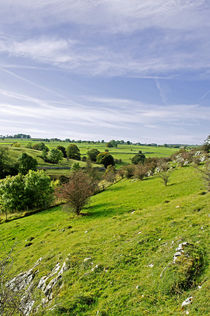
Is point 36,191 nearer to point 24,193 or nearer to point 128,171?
point 24,193

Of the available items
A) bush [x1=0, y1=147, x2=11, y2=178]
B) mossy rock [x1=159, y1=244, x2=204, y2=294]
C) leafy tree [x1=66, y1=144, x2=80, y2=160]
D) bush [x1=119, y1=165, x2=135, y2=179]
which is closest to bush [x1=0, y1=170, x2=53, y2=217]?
bush [x1=119, y1=165, x2=135, y2=179]

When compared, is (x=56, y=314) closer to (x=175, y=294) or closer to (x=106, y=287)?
(x=106, y=287)

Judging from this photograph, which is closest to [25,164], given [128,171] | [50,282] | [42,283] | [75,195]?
[128,171]

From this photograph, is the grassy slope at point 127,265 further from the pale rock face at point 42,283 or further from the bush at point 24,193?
the bush at point 24,193

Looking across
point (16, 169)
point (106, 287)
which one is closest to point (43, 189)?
point (106, 287)

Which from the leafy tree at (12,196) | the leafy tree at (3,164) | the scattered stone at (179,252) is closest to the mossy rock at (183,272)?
Result: the scattered stone at (179,252)

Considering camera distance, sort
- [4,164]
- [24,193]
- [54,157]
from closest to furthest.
→ [24,193] < [4,164] < [54,157]

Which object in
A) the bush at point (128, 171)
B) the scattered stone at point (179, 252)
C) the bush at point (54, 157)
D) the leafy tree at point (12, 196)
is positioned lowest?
the leafy tree at point (12, 196)

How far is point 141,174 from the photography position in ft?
172

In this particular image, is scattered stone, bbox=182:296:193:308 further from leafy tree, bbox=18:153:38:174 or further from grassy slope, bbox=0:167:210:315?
leafy tree, bbox=18:153:38:174

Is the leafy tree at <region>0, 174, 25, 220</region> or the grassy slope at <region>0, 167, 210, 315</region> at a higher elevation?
the grassy slope at <region>0, 167, 210, 315</region>

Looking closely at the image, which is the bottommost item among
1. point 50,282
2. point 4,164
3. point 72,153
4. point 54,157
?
point 50,282

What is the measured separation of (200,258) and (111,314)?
529 centimetres

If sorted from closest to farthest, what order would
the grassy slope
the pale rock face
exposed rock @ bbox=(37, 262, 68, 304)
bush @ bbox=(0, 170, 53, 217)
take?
the grassy slope < the pale rock face < exposed rock @ bbox=(37, 262, 68, 304) < bush @ bbox=(0, 170, 53, 217)
